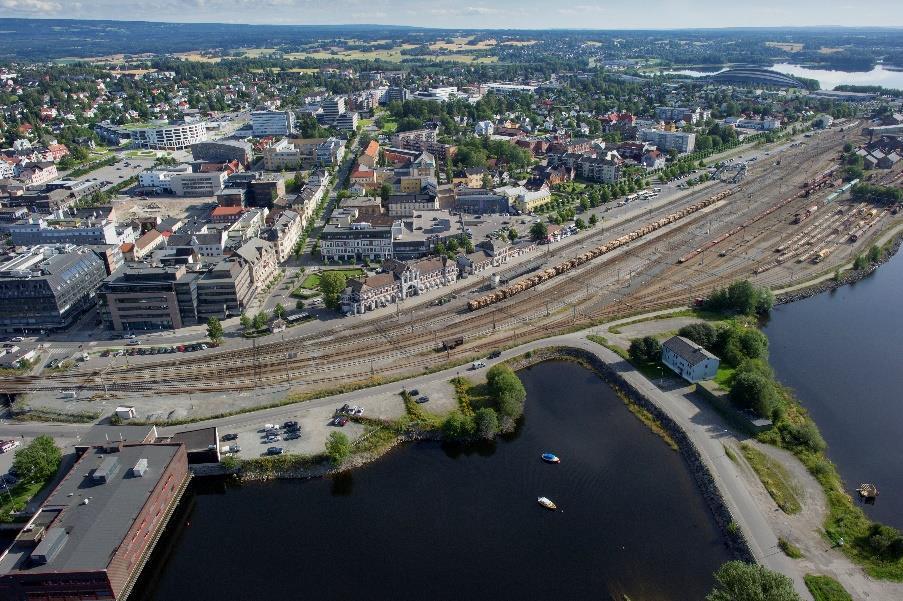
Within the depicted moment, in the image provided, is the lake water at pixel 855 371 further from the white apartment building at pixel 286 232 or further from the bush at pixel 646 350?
the white apartment building at pixel 286 232

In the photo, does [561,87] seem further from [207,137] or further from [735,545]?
[735,545]

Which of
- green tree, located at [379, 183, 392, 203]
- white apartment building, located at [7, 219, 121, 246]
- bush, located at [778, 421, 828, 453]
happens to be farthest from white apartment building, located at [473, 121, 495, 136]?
bush, located at [778, 421, 828, 453]

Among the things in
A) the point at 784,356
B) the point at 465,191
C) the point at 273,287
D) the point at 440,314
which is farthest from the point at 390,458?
the point at 465,191

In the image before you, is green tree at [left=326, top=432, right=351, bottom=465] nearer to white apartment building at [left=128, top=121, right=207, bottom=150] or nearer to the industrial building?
the industrial building

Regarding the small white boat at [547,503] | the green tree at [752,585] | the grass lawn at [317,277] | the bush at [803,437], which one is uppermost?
the green tree at [752,585]

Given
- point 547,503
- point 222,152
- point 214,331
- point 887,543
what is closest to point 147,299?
point 214,331

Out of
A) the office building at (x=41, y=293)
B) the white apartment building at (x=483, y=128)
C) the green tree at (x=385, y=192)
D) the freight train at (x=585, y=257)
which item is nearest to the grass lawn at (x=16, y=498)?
the office building at (x=41, y=293)
